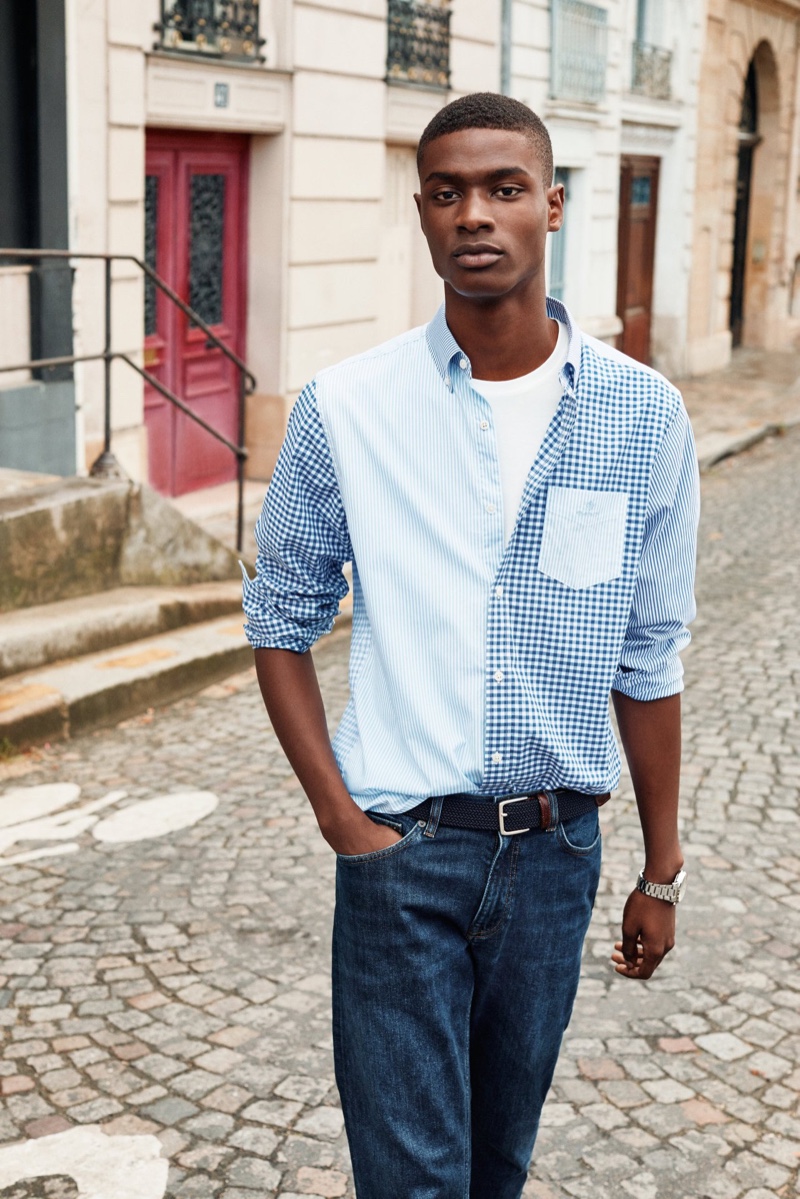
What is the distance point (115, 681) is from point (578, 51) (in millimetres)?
11837

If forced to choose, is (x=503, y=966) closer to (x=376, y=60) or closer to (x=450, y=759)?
(x=450, y=759)

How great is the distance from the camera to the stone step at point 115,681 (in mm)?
6020

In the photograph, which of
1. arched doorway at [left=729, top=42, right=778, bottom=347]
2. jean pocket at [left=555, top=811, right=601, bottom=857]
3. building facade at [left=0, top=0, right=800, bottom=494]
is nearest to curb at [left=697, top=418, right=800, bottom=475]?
building facade at [left=0, top=0, right=800, bottom=494]

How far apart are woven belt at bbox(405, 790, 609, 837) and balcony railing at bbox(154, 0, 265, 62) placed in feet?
28.6

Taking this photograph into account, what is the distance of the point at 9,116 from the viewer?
896 cm

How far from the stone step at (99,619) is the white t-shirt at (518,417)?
4.48 m

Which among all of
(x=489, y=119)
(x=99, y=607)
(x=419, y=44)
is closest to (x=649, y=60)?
(x=419, y=44)

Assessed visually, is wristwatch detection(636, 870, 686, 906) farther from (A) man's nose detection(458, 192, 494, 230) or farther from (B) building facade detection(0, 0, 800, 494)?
(B) building facade detection(0, 0, 800, 494)

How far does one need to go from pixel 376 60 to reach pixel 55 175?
3995 millimetres

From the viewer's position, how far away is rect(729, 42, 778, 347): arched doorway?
23531 millimetres

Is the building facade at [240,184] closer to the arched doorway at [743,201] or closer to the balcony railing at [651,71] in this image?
the balcony railing at [651,71]

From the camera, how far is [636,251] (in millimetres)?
19141

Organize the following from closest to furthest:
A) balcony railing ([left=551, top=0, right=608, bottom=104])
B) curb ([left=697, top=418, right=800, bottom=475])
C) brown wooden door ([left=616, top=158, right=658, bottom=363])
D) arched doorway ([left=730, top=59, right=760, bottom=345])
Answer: curb ([left=697, top=418, right=800, bottom=475]), balcony railing ([left=551, top=0, right=608, bottom=104]), brown wooden door ([left=616, top=158, right=658, bottom=363]), arched doorway ([left=730, top=59, right=760, bottom=345])

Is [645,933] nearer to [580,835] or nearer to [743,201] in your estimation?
[580,835]
